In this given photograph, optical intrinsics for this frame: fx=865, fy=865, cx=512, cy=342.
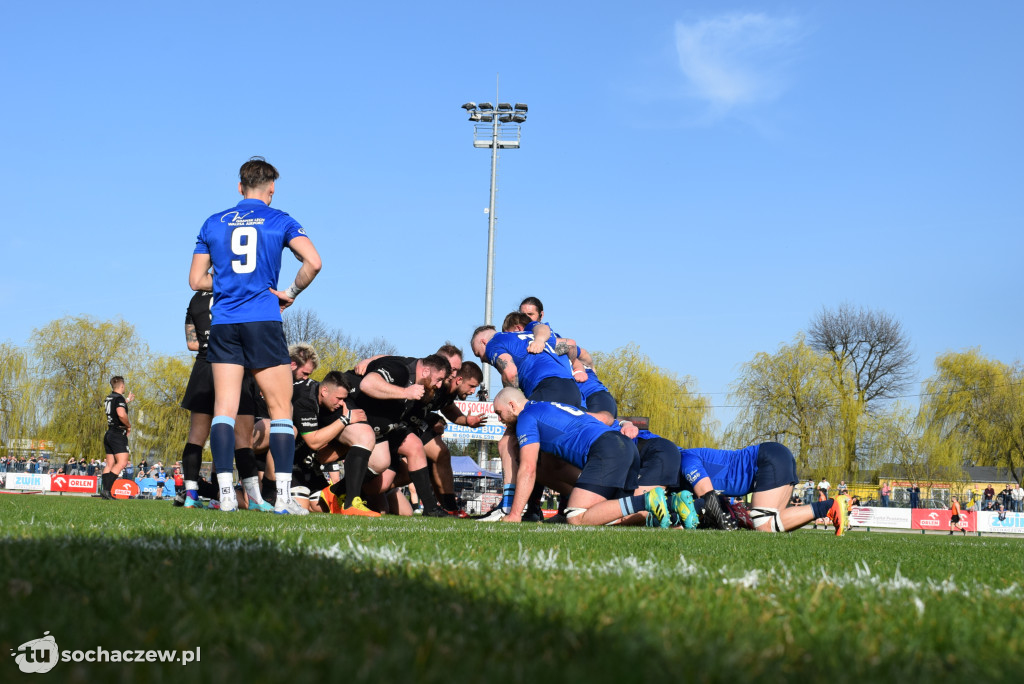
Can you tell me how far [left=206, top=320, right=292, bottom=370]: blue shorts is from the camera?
6141 millimetres

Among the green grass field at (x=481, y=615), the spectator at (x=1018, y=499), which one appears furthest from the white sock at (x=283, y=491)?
the spectator at (x=1018, y=499)

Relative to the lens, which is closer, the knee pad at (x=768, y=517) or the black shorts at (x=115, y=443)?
the knee pad at (x=768, y=517)

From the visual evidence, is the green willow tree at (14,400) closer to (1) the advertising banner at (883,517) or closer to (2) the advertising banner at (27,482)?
(2) the advertising banner at (27,482)

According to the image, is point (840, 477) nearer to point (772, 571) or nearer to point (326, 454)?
point (326, 454)

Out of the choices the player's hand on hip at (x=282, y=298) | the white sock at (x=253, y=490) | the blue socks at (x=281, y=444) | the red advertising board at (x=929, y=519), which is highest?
the player's hand on hip at (x=282, y=298)

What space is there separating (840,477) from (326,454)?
37480 mm

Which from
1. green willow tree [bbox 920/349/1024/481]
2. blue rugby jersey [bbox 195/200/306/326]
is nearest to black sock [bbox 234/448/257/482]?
blue rugby jersey [bbox 195/200/306/326]

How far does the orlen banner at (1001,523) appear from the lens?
88.1 ft

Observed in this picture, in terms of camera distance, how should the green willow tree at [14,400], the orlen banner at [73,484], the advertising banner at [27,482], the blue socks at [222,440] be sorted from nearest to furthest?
the blue socks at [222,440] < the orlen banner at [73,484] < the advertising banner at [27,482] < the green willow tree at [14,400]

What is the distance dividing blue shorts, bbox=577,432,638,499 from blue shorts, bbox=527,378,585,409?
129cm

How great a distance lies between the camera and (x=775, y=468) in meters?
8.02

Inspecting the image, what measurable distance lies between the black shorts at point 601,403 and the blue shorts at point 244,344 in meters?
4.66

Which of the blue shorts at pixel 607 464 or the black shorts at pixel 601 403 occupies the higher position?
the black shorts at pixel 601 403

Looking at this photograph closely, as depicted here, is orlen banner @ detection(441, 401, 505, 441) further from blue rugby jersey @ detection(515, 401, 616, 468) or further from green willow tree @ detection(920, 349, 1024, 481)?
blue rugby jersey @ detection(515, 401, 616, 468)
